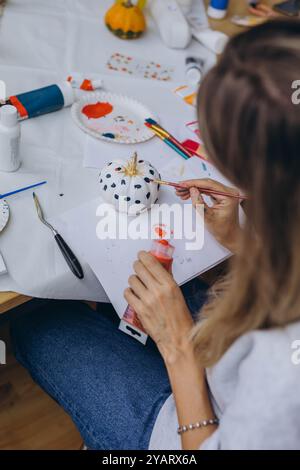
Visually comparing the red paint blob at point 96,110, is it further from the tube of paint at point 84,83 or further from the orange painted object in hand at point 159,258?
the orange painted object in hand at point 159,258

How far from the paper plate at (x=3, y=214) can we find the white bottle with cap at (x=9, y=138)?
8 centimetres

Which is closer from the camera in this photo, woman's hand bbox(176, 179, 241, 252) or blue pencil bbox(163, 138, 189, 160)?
woman's hand bbox(176, 179, 241, 252)

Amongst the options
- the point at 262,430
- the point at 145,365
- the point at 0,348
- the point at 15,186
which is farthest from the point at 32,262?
the point at 0,348

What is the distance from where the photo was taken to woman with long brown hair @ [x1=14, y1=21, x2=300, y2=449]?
1.68 feet

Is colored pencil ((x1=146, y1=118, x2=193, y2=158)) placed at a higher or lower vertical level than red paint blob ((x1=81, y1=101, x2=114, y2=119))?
lower

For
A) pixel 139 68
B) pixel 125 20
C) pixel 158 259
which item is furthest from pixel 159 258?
pixel 125 20

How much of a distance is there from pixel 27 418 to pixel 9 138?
0.71m

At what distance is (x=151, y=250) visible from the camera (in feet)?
2.69

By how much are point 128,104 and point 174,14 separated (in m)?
0.34

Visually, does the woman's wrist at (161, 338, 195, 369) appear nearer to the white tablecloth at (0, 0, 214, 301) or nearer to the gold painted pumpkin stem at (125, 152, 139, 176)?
the white tablecloth at (0, 0, 214, 301)

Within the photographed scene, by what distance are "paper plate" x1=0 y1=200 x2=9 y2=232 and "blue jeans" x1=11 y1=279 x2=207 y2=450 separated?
184mm

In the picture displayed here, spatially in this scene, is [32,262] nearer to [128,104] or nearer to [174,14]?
[128,104]

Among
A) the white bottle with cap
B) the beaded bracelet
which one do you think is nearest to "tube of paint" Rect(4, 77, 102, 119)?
the white bottle with cap

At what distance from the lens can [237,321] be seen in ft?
2.01
